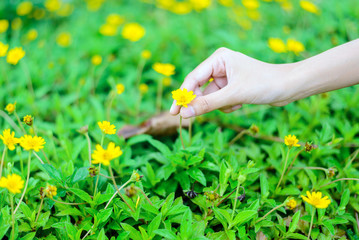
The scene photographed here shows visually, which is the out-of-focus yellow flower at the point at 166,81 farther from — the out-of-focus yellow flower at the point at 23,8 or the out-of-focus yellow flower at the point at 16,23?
the out-of-focus yellow flower at the point at 23,8

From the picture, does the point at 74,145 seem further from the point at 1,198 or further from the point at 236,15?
the point at 236,15

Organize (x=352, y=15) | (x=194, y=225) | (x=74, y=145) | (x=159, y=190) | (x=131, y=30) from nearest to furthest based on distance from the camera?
(x=194, y=225), (x=159, y=190), (x=74, y=145), (x=131, y=30), (x=352, y=15)

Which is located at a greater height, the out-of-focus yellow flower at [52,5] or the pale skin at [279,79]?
the pale skin at [279,79]

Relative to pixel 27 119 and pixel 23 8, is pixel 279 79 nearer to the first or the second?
pixel 27 119

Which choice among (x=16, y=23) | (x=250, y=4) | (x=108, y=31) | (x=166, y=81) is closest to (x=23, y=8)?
(x=16, y=23)

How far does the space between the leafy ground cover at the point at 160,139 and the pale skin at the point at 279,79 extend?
0.24 meters

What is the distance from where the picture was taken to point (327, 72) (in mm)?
1388

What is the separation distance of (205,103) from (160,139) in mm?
664

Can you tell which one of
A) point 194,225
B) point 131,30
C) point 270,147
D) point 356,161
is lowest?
point 356,161

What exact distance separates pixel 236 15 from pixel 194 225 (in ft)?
8.43

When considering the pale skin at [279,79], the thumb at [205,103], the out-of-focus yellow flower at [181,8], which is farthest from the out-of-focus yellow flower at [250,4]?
the thumb at [205,103]

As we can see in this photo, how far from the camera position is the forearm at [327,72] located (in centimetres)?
136

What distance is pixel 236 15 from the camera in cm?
325

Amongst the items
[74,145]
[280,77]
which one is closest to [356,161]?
[280,77]
